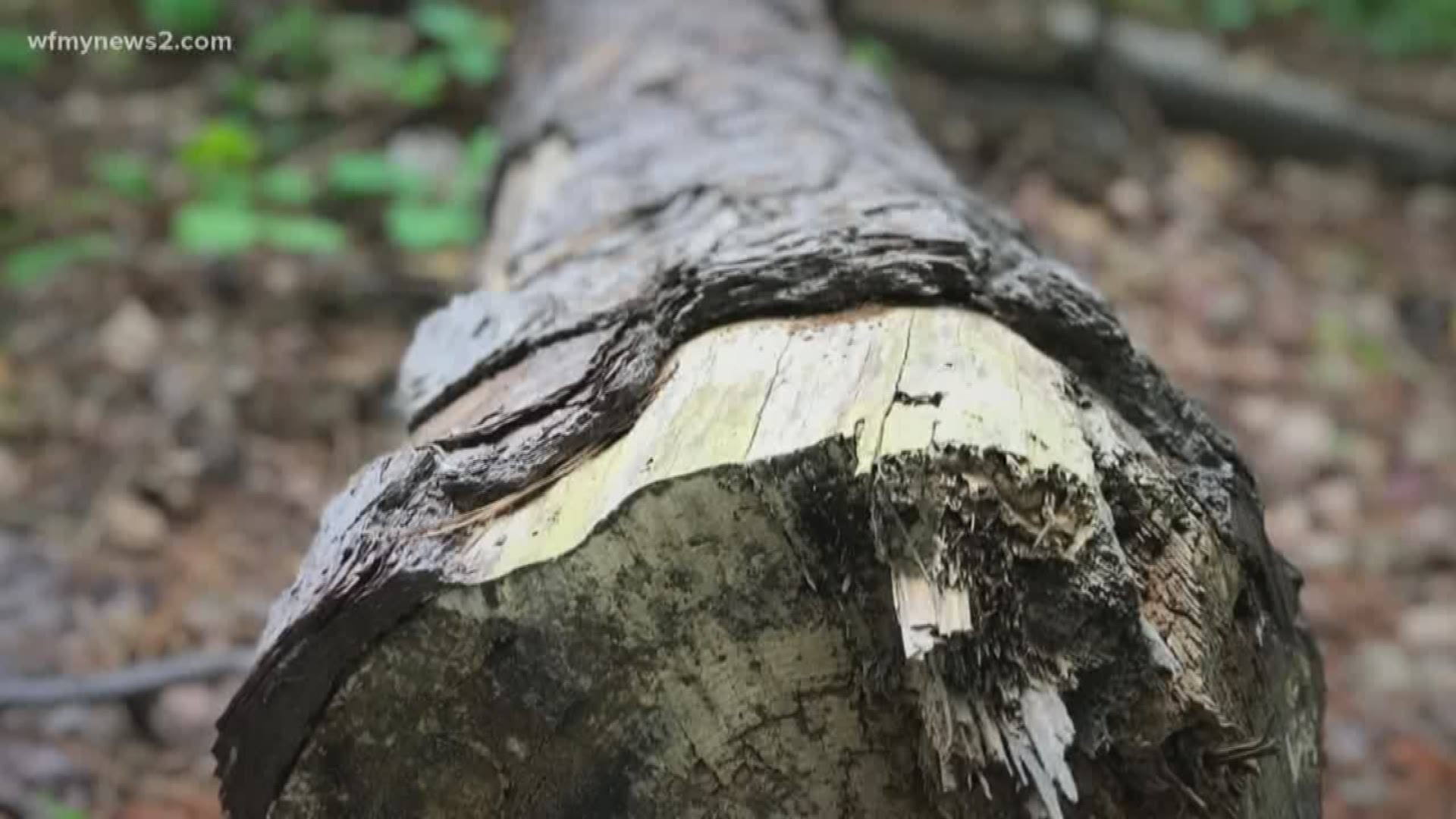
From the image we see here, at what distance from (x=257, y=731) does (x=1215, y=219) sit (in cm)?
322

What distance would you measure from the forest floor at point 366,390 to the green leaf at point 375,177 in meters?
0.15

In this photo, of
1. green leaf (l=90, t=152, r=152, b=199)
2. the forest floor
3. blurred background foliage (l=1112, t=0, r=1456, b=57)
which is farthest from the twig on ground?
blurred background foliage (l=1112, t=0, r=1456, b=57)

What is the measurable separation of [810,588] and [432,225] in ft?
6.57

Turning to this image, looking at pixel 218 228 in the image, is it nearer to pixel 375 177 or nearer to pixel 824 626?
pixel 375 177

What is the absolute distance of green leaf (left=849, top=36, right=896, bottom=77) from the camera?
11.9 ft

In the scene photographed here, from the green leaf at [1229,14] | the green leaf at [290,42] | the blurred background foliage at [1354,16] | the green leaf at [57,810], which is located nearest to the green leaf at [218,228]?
the green leaf at [290,42]

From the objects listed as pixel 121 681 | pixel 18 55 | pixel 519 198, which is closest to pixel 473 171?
pixel 519 198

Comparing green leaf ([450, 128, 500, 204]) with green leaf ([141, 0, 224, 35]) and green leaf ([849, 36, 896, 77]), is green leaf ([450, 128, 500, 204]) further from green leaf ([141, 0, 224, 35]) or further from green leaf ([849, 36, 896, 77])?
green leaf ([849, 36, 896, 77])

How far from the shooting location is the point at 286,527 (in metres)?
2.34

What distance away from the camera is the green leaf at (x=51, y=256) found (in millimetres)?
2734

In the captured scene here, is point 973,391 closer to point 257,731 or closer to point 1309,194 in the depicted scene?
point 257,731

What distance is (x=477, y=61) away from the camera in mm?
3273

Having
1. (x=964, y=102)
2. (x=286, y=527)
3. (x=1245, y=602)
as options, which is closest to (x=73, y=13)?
(x=286, y=527)

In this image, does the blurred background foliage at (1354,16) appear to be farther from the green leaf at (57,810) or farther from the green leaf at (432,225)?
the green leaf at (57,810)
